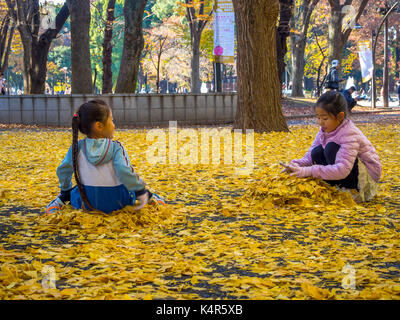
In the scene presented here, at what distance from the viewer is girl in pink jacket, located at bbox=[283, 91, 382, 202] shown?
17.6ft

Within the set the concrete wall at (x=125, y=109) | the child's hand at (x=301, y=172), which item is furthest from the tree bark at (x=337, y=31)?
the child's hand at (x=301, y=172)

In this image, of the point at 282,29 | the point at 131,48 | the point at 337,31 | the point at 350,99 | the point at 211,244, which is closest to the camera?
the point at 211,244

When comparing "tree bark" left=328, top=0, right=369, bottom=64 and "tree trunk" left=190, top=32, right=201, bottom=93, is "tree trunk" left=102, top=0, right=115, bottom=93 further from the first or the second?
"tree bark" left=328, top=0, right=369, bottom=64

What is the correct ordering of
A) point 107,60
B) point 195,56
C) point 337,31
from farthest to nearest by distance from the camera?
1. point 195,56
2. point 337,31
3. point 107,60

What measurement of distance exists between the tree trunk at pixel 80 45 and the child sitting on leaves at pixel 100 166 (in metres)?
14.0

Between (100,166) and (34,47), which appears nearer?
(100,166)

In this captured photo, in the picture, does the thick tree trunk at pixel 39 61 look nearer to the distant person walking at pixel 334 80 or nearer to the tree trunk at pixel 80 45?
the tree trunk at pixel 80 45

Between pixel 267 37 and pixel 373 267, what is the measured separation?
1024 cm

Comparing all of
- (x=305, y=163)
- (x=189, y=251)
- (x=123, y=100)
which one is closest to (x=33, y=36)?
(x=123, y=100)

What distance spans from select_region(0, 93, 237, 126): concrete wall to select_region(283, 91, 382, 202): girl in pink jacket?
1241cm

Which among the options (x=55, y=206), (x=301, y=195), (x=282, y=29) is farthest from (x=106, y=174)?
(x=282, y=29)

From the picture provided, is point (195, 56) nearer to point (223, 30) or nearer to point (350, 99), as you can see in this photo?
point (223, 30)

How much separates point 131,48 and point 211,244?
1605 cm

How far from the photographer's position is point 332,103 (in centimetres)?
537
